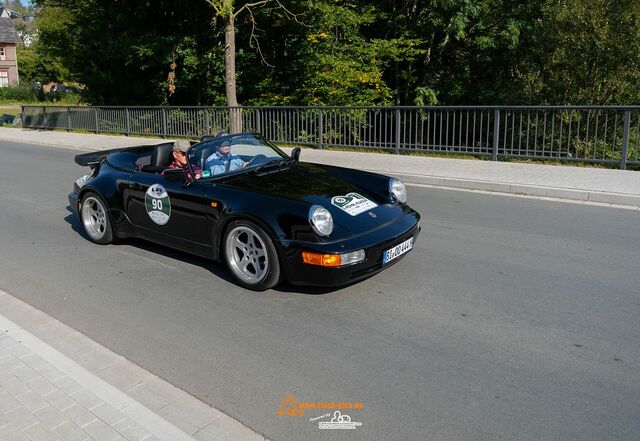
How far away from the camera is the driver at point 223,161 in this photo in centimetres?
597

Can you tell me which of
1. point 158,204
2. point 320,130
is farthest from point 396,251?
point 320,130

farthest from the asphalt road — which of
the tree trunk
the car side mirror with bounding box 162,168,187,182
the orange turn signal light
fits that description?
the tree trunk

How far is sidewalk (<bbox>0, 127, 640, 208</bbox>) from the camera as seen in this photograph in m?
9.57

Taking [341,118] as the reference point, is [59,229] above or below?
below

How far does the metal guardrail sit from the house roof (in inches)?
3184

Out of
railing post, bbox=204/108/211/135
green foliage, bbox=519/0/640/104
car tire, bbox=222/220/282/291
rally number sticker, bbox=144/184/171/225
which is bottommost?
car tire, bbox=222/220/282/291

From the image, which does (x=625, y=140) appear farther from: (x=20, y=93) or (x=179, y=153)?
(x=20, y=93)

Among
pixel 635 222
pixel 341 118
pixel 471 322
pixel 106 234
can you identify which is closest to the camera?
pixel 471 322

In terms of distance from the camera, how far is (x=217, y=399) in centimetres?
357

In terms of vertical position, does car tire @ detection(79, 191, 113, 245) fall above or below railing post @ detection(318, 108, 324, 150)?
below

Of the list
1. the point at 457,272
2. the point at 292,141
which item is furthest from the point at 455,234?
the point at 292,141

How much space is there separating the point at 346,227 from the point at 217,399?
6.54ft

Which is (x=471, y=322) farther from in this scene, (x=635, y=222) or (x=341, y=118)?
(x=341, y=118)

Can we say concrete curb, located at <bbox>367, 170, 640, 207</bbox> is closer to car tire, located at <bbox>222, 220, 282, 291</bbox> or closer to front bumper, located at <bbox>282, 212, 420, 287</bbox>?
front bumper, located at <bbox>282, 212, 420, 287</bbox>
